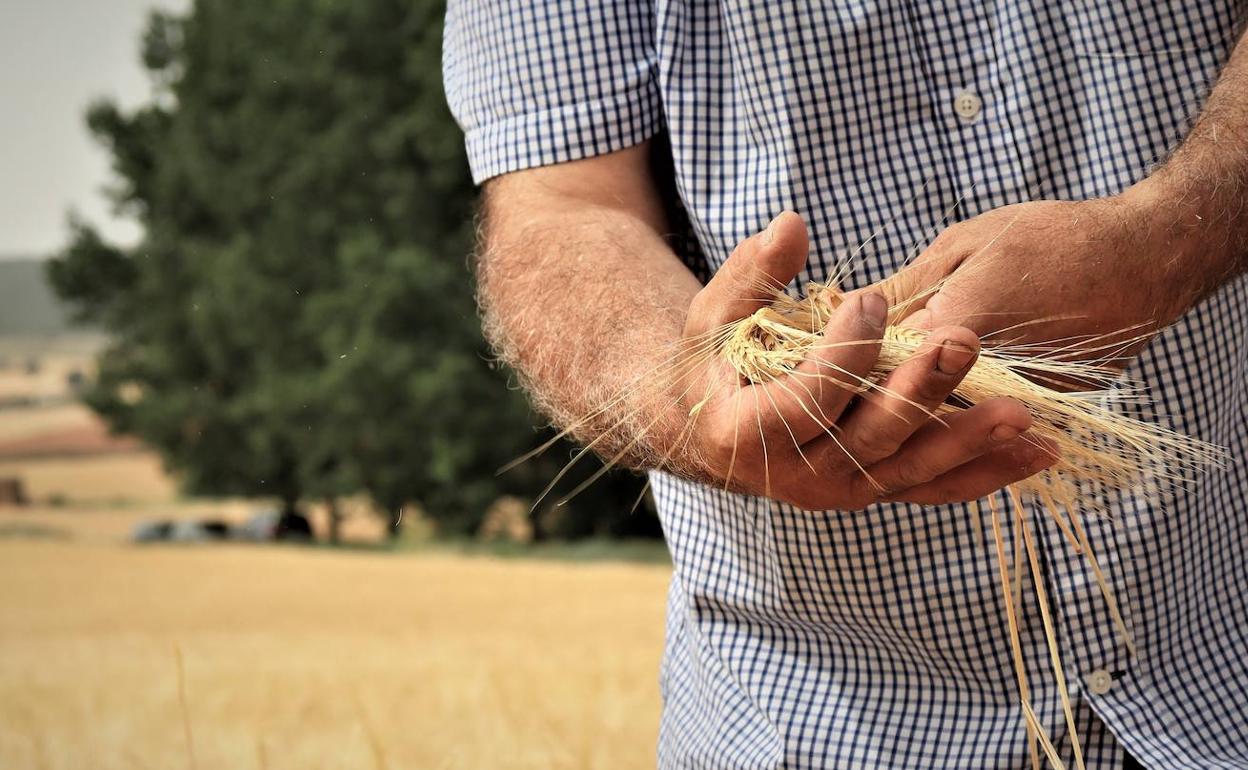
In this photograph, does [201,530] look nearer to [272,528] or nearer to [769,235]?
[272,528]

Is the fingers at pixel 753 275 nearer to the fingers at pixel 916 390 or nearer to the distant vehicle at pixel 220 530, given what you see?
the fingers at pixel 916 390

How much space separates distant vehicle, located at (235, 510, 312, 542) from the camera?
27095mm

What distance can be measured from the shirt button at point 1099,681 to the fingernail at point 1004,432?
548 mm

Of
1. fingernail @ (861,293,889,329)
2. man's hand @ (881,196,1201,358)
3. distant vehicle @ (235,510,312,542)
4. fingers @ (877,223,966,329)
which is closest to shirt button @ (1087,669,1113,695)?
man's hand @ (881,196,1201,358)

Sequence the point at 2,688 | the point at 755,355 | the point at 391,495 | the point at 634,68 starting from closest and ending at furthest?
1. the point at 755,355
2. the point at 634,68
3. the point at 2,688
4. the point at 391,495

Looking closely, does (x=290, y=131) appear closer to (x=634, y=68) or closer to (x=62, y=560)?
(x=62, y=560)

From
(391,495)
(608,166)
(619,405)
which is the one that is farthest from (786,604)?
(391,495)

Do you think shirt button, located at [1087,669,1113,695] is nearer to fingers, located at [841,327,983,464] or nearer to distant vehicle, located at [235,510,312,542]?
fingers, located at [841,327,983,464]

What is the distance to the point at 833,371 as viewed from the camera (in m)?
1.20

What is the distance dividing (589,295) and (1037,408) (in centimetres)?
50

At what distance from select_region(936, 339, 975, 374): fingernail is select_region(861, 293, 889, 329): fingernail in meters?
0.06

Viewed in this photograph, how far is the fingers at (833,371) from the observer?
3.86 ft

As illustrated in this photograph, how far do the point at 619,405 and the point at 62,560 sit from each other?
17.4 m

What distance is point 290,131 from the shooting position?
2536cm
